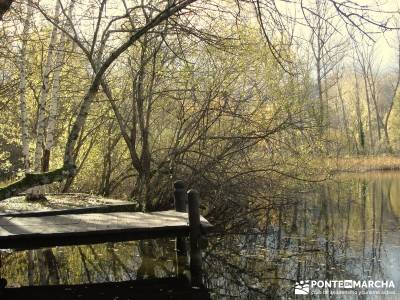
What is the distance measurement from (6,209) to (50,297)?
13.2 feet

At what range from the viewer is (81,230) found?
8586 mm

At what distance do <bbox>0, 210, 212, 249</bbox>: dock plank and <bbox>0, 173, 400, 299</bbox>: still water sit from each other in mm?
954

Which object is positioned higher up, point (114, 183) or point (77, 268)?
point (114, 183)

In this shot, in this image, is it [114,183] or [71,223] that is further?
[114,183]

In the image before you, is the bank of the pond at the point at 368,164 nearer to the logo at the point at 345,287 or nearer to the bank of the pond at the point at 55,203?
the bank of the pond at the point at 55,203

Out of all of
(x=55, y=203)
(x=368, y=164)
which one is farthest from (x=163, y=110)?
(x=368, y=164)

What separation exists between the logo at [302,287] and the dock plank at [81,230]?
1.84 metres

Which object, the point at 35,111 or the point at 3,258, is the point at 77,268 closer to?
the point at 3,258

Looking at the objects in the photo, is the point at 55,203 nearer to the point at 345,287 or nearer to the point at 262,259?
the point at 262,259

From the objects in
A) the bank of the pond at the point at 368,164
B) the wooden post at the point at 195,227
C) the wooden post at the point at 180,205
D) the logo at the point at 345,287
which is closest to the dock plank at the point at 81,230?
the wooden post at the point at 195,227

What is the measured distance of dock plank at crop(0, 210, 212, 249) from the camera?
27.7 ft

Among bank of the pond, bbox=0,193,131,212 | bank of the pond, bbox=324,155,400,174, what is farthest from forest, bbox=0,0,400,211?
bank of the pond, bbox=324,155,400,174

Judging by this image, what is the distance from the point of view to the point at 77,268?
10.2 metres

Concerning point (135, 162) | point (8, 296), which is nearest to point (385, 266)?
point (8, 296)
